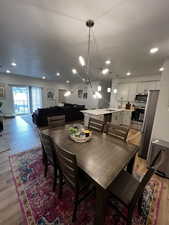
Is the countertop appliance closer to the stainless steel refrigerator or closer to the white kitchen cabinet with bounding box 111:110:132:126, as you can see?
the white kitchen cabinet with bounding box 111:110:132:126

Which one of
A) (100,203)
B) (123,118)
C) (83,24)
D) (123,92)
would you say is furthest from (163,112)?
(123,92)

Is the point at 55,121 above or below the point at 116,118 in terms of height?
above

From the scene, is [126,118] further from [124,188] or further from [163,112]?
[124,188]

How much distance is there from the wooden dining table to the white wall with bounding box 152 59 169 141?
1.27 m

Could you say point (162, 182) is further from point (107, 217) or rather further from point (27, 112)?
point (27, 112)

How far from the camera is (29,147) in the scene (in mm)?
2977

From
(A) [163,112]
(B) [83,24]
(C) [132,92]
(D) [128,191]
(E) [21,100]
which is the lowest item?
(D) [128,191]

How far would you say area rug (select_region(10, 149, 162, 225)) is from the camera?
1.31 m

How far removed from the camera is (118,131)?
2078 mm

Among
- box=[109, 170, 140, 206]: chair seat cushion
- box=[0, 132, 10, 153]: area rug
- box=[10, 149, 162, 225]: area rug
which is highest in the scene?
box=[109, 170, 140, 206]: chair seat cushion

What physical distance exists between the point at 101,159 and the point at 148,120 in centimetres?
205

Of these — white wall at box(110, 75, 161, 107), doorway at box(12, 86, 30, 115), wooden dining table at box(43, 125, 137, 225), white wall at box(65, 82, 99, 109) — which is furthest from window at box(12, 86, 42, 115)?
wooden dining table at box(43, 125, 137, 225)

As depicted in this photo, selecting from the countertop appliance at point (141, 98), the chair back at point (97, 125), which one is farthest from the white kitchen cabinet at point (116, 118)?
the chair back at point (97, 125)

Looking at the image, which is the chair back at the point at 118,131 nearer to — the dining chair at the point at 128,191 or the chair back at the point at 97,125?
the chair back at the point at 97,125
